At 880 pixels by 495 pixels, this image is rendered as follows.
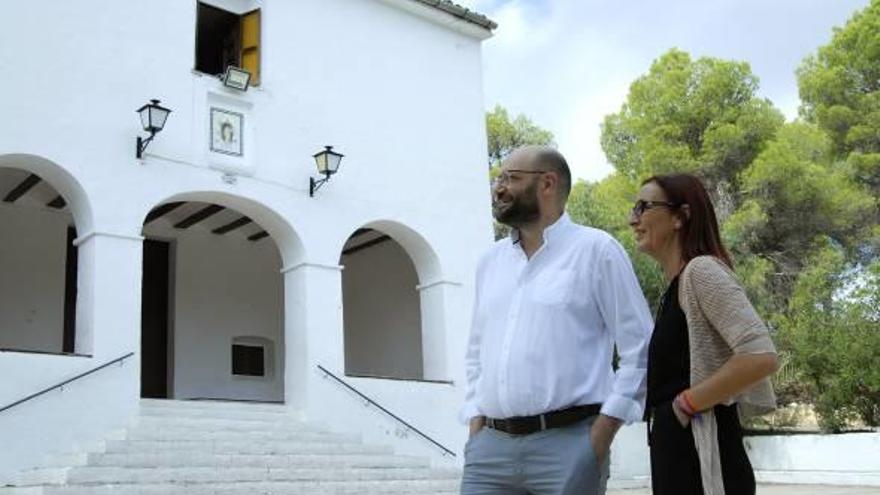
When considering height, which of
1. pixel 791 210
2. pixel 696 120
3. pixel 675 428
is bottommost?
pixel 675 428

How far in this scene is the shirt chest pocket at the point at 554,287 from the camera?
3.13 metres

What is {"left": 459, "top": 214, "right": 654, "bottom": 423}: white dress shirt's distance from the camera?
3.02m

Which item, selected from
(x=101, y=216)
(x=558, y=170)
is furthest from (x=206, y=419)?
(x=558, y=170)

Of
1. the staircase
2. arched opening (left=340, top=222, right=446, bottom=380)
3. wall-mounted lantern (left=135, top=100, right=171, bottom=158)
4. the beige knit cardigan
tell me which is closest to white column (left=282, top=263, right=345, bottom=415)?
the staircase

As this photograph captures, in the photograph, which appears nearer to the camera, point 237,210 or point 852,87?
point 237,210

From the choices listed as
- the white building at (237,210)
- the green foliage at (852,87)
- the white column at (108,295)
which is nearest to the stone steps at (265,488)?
the white building at (237,210)

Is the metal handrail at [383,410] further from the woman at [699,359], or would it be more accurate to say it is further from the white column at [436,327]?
the woman at [699,359]

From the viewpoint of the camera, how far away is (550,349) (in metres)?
3.08

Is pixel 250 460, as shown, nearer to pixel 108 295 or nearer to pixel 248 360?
pixel 108 295

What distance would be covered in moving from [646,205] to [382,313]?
13.2m

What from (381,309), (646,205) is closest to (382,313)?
(381,309)

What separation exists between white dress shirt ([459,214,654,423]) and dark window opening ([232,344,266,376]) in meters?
11.7

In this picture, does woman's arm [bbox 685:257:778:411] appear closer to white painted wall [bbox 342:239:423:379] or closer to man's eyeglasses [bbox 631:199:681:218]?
man's eyeglasses [bbox 631:199:681:218]

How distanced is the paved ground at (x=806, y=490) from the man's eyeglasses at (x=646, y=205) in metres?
11.5
